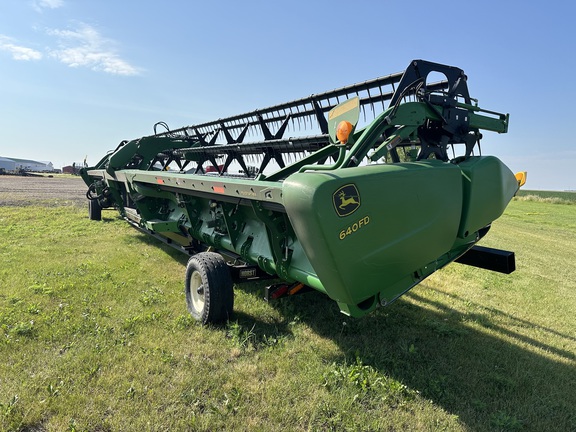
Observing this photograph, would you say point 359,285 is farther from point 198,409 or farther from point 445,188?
point 198,409

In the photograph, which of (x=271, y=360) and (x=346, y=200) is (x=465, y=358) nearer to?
(x=271, y=360)

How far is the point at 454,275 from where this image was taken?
5.72 metres

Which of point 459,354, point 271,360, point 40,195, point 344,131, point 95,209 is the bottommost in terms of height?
point 459,354

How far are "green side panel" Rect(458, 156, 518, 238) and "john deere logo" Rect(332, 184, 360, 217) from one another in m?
1.25

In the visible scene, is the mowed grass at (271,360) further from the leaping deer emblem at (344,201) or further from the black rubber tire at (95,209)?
the black rubber tire at (95,209)

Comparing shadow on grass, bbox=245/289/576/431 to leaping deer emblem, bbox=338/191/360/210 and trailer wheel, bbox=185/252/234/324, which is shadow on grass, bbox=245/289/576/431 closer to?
trailer wheel, bbox=185/252/234/324

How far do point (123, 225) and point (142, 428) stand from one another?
290 inches

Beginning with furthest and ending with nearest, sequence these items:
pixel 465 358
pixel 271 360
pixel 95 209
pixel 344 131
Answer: pixel 95 209
pixel 465 358
pixel 271 360
pixel 344 131

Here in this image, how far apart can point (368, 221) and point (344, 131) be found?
683mm

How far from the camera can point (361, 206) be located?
2.12 meters

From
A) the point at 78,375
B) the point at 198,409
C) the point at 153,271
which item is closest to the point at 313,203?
the point at 198,409

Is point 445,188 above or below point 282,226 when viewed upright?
above

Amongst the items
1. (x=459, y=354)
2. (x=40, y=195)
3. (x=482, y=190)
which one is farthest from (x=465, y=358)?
(x=40, y=195)

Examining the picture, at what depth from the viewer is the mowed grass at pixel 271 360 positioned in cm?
220
